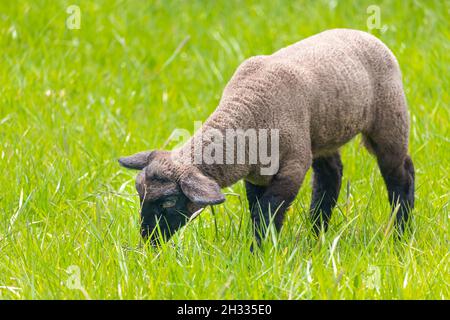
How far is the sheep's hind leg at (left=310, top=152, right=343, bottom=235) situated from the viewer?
6.19 meters

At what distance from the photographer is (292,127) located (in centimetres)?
526

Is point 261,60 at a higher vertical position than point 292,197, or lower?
higher

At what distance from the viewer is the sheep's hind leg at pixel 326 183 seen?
6.19 m

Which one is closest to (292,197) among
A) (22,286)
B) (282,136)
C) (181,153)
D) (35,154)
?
(282,136)

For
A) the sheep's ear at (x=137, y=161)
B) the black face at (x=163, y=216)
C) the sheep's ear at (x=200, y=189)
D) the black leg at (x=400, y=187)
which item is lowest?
the black leg at (x=400, y=187)

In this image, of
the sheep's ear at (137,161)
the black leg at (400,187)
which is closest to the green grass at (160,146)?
the black leg at (400,187)

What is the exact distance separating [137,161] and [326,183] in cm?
152

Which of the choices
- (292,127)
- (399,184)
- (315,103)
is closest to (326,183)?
(399,184)

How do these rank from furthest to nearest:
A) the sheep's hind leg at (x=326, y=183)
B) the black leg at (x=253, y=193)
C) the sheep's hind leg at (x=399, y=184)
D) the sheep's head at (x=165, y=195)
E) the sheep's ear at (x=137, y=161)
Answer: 1. the sheep's hind leg at (x=326, y=183)
2. the sheep's hind leg at (x=399, y=184)
3. the black leg at (x=253, y=193)
4. the sheep's ear at (x=137, y=161)
5. the sheep's head at (x=165, y=195)

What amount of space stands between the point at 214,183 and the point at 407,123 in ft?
5.20

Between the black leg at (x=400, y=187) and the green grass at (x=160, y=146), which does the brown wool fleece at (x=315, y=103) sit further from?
the green grass at (x=160, y=146)

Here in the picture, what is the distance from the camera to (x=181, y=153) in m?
5.16

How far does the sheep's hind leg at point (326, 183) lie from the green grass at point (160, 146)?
0.11m
